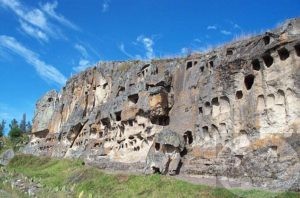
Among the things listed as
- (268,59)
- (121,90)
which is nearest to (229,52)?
(268,59)

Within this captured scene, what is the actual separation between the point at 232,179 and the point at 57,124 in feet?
123

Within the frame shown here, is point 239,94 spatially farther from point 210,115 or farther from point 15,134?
point 15,134

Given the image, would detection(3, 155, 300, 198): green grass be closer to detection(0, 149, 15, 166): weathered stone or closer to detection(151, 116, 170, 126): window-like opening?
detection(151, 116, 170, 126): window-like opening

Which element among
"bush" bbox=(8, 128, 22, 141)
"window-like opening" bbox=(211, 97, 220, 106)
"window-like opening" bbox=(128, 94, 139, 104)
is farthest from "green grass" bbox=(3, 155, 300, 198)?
"bush" bbox=(8, 128, 22, 141)

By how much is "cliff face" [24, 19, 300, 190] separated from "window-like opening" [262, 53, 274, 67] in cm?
4

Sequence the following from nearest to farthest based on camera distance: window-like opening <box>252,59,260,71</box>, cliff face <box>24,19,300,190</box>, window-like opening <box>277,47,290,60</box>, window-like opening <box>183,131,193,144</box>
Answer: cliff face <box>24,19,300,190</box> → window-like opening <box>277,47,290,60</box> → window-like opening <box>252,59,260,71</box> → window-like opening <box>183,131,193,144</box>

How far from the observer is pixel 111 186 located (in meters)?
31.3

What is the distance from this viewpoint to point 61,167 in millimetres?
45656

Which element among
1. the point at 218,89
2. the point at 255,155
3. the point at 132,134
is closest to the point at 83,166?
the point at 132,134

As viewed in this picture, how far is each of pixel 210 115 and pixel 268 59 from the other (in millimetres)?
6420

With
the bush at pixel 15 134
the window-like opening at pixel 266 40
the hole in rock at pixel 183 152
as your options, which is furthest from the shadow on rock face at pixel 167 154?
the bush at pixel 15 134

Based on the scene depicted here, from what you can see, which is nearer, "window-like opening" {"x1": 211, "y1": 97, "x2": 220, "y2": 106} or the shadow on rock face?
"window-like opening" {"x1": 211, "y1": 97, "x2": 220, "y2": 106}

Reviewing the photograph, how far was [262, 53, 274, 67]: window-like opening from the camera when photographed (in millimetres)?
27938

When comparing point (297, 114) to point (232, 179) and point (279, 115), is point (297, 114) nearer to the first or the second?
point (279, 115)
